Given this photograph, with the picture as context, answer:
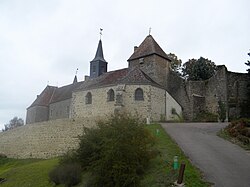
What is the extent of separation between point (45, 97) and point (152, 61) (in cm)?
1919

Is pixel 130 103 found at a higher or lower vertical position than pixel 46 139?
higher

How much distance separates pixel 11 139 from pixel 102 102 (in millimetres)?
9927

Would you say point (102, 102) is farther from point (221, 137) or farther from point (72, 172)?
point (72, 172)

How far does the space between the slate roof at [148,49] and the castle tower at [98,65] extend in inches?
221

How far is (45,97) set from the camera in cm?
4588

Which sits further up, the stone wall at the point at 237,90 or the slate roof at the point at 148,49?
the slate roof at the point at 148,49

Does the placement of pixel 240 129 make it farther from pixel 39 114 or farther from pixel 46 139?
pixel 39 114

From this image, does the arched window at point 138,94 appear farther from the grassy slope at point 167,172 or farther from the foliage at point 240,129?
the grassy slope at point 167,172

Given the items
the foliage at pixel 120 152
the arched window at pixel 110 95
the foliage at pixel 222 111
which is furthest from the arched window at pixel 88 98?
the foliage at pixel 120 152

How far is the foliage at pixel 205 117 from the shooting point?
3157cm

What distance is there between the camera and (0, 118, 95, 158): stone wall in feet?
89.6

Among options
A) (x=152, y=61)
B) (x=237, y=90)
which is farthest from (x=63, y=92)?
(x=237, y=90)

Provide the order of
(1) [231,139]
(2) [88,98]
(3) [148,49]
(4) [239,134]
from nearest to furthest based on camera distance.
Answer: (1) [231,139] → (4) [239,134] → (2) [88,98] → (3) [148,49]

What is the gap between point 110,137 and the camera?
13.0 meters
